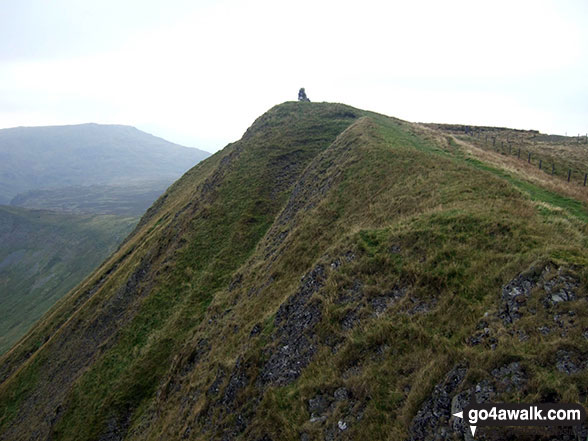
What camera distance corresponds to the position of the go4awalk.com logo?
6.20 metres

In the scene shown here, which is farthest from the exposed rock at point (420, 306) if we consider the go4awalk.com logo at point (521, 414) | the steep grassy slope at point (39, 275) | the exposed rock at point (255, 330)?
the steep grassy slope at point (39, 275)

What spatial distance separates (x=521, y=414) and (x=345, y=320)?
6587mm

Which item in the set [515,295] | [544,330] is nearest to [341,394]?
[544,330]

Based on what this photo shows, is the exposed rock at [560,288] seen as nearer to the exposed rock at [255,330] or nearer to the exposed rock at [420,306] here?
the exposed rock at [420,306]

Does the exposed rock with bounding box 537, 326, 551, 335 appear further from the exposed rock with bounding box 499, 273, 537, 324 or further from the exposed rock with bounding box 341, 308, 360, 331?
the exposed rock with bounding box 341, 308, 360, 331

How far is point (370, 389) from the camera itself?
953 cm

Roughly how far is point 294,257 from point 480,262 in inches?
488

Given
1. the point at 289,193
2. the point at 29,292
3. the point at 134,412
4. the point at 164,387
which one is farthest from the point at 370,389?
the point at 29,292

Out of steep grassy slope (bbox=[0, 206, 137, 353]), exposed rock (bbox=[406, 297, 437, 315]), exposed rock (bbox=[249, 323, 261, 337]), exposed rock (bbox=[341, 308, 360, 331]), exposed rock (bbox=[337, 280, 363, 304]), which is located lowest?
steep grassy slope (bbox=[0, 206, 137, 353])

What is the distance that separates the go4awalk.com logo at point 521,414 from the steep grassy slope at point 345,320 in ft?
0.60

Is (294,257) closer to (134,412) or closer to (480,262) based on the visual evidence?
(480,262)

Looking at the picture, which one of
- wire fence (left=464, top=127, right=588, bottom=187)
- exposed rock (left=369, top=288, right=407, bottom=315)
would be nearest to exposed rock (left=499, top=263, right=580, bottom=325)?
exposed rock (left=369, top=288, right=407, bottom=315)

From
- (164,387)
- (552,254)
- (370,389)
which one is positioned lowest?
(164,387)

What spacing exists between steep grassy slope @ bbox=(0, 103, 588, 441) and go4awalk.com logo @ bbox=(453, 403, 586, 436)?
0.60 feet
